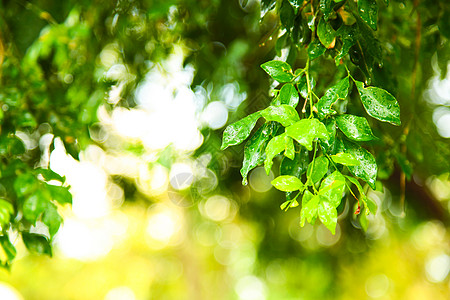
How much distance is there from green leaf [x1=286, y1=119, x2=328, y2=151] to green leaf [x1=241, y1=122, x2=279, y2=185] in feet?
0.31

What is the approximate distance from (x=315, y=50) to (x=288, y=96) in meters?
0.13

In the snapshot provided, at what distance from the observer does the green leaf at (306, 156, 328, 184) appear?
0.70 meters

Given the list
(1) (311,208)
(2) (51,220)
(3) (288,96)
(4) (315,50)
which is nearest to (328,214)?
(1) (311,208)

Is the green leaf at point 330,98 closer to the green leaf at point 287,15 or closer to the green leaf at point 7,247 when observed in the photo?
the green leaf at point 287,15

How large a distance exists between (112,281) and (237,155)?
952 cm

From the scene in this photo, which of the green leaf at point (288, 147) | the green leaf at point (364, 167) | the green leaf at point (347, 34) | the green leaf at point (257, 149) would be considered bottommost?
the green leaf at point (364, 167)

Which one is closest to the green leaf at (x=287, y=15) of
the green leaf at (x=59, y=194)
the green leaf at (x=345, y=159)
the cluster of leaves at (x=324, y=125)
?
the cluster of leaves at (x=324, y=125)

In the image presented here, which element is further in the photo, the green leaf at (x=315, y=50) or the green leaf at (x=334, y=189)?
the green leaf at (x=315, y=50)

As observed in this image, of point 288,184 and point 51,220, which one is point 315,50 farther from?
point 51,220

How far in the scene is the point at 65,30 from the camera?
1.55 metres

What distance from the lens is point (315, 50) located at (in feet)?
2.65

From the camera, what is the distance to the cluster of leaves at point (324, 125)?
2.16 feet

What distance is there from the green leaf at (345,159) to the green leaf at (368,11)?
26cm

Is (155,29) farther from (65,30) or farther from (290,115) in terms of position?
(290,115)
